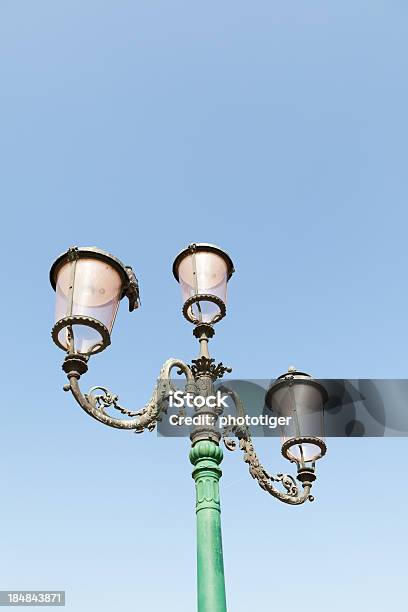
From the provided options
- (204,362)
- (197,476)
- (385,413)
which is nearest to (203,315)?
(204,362)

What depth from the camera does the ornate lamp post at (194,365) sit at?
5.40m

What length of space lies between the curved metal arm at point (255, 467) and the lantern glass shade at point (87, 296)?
1.15 m

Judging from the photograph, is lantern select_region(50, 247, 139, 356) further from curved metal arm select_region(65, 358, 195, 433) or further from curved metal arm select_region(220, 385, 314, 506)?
curved metal arm select_region(220, 385, 314, 506)

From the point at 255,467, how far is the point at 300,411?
0.88 metres

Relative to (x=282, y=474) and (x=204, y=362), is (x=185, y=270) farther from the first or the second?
(x=282, y=474)

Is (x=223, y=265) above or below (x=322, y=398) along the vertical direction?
above

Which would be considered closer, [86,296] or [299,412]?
[86,296]

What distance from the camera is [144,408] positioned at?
607 centimetres

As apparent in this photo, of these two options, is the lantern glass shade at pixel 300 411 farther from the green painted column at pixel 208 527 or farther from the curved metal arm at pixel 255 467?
the green painted column at pixel 208 527

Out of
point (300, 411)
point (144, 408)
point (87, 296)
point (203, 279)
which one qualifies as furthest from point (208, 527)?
point (203, 279)

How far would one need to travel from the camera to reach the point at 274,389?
7219 mm

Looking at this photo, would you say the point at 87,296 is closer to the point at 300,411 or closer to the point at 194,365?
the point at 194,365

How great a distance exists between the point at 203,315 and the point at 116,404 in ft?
3.58

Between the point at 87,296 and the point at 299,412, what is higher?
the point at 87,296
